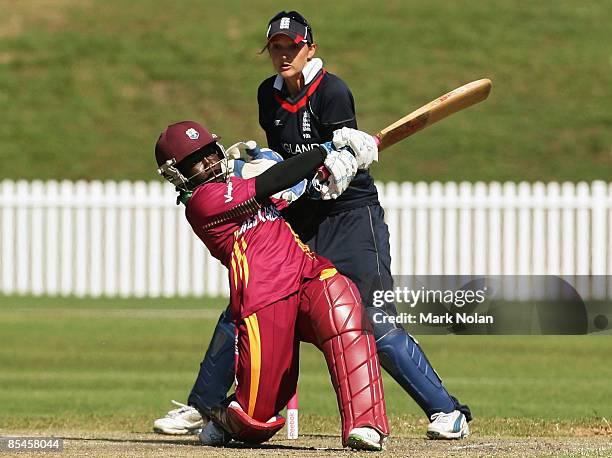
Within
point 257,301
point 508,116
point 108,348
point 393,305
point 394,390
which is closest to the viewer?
point 257,301

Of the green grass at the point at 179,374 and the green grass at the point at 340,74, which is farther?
the green grass at the point at 340,74

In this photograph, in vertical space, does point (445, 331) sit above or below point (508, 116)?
below

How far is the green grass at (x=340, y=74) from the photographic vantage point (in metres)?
23.4

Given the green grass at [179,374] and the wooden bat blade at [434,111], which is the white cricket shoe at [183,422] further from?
the wooden bat blade at [434,111]

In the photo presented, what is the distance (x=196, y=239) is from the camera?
60.5 feet

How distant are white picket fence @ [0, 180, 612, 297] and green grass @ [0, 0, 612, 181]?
3675 mm

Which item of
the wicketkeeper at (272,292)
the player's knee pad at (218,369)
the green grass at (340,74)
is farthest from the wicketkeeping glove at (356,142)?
the green grass at (340,74)

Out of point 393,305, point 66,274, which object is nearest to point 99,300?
point 66,274

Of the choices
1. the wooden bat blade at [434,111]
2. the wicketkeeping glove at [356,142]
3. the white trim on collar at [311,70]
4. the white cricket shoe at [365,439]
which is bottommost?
the white cricket shoe at [365,439]

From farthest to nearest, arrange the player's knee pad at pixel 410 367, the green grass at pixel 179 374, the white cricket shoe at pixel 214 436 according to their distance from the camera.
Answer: the green grass at pixel 179 374, the player's knee pad at pixel 410 367, the white cricket shoe at pixel 214 436

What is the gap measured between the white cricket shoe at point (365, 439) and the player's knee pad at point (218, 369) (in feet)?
3.75

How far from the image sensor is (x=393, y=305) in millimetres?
7016

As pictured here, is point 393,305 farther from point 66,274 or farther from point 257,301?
point 66,274

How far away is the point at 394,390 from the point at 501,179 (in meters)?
11.9
